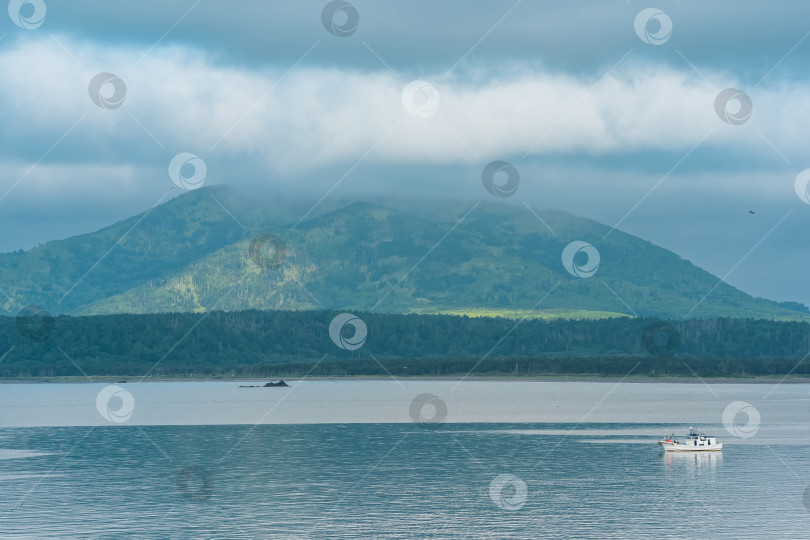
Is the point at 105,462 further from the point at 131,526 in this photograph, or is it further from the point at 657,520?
the point at 657,520

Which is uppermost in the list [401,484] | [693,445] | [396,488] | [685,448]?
[693,445]

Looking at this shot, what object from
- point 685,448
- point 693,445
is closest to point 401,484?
point 685,448

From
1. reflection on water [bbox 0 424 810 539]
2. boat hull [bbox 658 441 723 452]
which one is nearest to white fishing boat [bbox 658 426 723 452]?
boat hull [bbox 658 441 723 452]

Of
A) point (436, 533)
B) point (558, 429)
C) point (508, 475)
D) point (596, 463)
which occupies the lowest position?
point (436, 533)

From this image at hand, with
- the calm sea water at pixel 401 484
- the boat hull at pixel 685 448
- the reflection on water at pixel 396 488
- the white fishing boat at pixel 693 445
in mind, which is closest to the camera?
the reflection on water at pixel 396 488

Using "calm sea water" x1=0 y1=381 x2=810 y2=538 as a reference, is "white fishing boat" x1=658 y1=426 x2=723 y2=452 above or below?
above

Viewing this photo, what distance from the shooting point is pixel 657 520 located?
8375cm

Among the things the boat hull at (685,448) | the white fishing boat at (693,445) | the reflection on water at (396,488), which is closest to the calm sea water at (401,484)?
the reflection on water at (396,488)

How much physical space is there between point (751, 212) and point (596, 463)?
146 feet

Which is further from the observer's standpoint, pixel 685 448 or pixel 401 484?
pixel 685 448

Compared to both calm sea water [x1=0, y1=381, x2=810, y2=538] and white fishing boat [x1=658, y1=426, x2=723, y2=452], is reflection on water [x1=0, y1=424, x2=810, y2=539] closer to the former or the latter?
calm sea water [x1=0, y1=381, x2=810, y2=538]

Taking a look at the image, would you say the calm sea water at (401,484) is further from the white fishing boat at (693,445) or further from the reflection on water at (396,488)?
the white fishing boat at (693,445)

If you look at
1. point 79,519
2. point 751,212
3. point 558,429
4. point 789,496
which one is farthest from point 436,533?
point 558,429

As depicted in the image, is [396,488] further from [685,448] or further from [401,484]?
[685,448]
